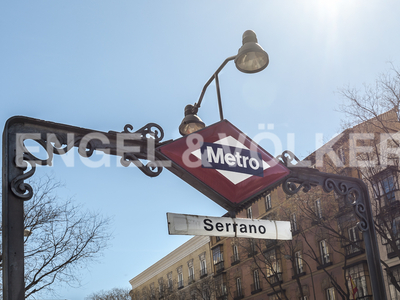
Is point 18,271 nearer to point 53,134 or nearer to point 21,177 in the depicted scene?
point 21,177

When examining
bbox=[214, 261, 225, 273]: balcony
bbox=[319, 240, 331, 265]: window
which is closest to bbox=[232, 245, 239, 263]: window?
bbox=[214, 261, 225, 273]: balcony

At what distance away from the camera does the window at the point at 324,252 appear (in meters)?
31.8

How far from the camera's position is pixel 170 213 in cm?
497

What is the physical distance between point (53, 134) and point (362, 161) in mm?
18664

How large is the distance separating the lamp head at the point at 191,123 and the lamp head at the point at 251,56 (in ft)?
3.62

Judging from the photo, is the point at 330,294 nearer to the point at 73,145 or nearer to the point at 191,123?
the point at 191,123

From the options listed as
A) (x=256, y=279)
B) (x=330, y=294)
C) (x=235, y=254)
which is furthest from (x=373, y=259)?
(x=235, y=254)

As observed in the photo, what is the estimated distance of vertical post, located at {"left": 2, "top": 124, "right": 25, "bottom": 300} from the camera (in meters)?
3.88

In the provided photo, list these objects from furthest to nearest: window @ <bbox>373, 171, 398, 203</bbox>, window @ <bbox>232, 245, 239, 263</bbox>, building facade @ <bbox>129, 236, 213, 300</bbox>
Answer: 1. building facade @ <bbox>129, 236, 213, 300</bbox>
2. window @ <bbox>232, 245, 239, 263</bbox>
3. window @ <bbox>373, 171, 398, 203</bbox>

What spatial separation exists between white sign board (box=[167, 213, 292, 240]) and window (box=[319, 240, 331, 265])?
92.2 feet

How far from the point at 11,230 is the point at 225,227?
2.33 meters

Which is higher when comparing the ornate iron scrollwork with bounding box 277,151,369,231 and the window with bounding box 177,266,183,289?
the window with bounding box 177,266,183,289

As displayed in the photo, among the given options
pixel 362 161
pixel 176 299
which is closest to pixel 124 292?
pixel 176 299

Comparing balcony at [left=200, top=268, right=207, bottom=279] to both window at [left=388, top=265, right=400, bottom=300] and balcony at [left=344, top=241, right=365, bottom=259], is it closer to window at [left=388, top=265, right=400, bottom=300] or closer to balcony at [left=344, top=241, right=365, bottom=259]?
balcony at [left=344, top=241, right=365, bottom=259]
